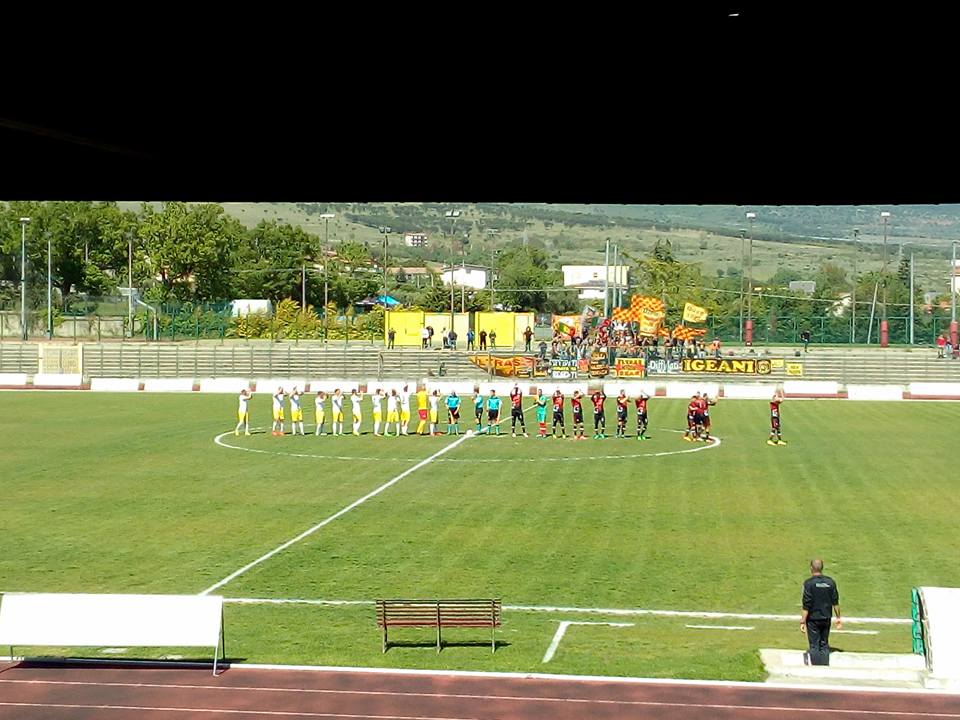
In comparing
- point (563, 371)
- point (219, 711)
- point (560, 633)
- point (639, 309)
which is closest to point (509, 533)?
point (560, 633)

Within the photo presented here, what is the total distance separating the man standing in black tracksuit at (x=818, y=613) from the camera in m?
17.8

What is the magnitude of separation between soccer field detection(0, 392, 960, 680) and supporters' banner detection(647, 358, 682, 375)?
2866cm

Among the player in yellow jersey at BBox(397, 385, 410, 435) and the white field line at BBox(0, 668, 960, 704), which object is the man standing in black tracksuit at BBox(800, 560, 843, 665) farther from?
the player in yellow jersey at BBox(397, 385, 410, 435)

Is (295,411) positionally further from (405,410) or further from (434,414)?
(434,414)

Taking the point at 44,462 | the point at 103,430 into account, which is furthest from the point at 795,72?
the point at 103,430

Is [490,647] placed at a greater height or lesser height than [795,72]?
lesser

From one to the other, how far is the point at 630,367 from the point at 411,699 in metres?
59.6

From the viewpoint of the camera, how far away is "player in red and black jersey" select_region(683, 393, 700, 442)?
4506 cm

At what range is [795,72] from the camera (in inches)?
298

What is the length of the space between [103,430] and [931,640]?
3759 centimetres

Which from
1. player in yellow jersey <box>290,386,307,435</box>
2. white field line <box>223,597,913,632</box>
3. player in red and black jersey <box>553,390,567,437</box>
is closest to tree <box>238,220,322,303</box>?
player in yellow jersey <box>290,386,307,435</box>

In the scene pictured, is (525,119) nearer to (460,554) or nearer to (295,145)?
(295,145)

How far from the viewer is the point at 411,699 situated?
55.2 ft

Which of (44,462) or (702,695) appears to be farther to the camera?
(44,462)
